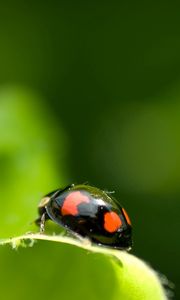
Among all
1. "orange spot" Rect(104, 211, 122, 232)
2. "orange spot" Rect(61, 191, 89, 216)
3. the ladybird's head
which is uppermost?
"orange spot" Rect(61, 191, 89, 216)

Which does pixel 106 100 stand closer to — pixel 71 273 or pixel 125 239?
pixel 125 239

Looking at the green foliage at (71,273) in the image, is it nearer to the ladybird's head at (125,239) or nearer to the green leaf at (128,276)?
the green leaf at (128,276)

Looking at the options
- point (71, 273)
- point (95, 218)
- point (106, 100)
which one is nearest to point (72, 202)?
point (95, 218)

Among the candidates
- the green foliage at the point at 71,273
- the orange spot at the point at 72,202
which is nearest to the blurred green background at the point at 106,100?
the orange spot at the point at 72,202

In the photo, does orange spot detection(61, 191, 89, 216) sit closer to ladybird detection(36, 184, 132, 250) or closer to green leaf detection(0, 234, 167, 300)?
ladybird detection(36, 184, 132, 250)

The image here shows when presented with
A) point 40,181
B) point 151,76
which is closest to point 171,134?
point 151,76

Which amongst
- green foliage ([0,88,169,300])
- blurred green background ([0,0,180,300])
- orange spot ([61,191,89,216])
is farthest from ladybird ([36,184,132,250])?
blurred green background ([0,0,180,300])

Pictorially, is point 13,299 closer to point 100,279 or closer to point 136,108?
point 100,279
